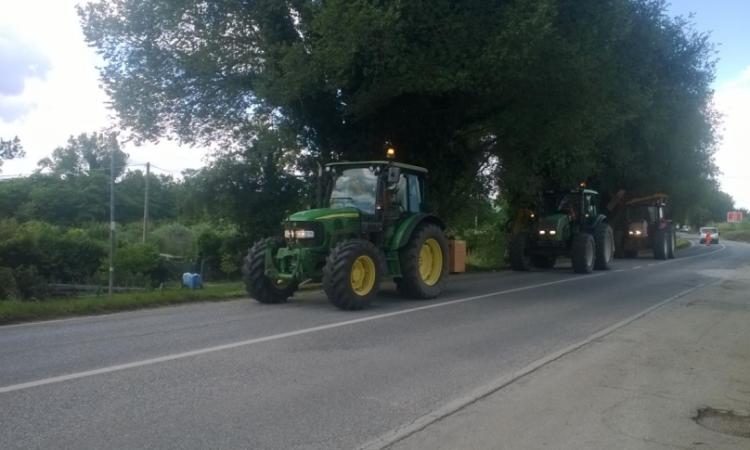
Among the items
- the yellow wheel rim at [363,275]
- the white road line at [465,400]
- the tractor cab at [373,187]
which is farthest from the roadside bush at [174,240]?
the white road line at [465,400]

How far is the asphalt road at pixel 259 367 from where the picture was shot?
5336mm

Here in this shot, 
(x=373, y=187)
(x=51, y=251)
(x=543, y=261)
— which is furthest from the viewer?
(x=51, y=251)

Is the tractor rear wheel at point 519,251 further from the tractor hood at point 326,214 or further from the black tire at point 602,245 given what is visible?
the tractor hood at point 326,214

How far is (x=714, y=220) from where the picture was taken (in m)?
131

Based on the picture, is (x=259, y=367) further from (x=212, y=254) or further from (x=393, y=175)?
(x=212, y=254)

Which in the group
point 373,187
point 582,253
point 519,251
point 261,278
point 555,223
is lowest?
point 261,278

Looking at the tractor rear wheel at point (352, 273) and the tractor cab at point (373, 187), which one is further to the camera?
the tractor cab at point (373, 187)

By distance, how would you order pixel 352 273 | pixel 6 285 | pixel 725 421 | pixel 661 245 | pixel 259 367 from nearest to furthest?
1. pixel 725 421
2. pixel 259 367
3. pixel 352 273
4. pixel 6 285
5. pixel 661 245

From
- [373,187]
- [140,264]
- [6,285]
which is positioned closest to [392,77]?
[373,187]

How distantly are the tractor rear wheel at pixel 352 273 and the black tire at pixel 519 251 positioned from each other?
442 inches

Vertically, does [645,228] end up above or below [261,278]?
above

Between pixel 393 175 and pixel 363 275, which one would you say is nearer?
pixel 363 275

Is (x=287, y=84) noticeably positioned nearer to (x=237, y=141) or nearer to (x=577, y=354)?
(x=237, y=141)

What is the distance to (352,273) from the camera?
38.4 feet
